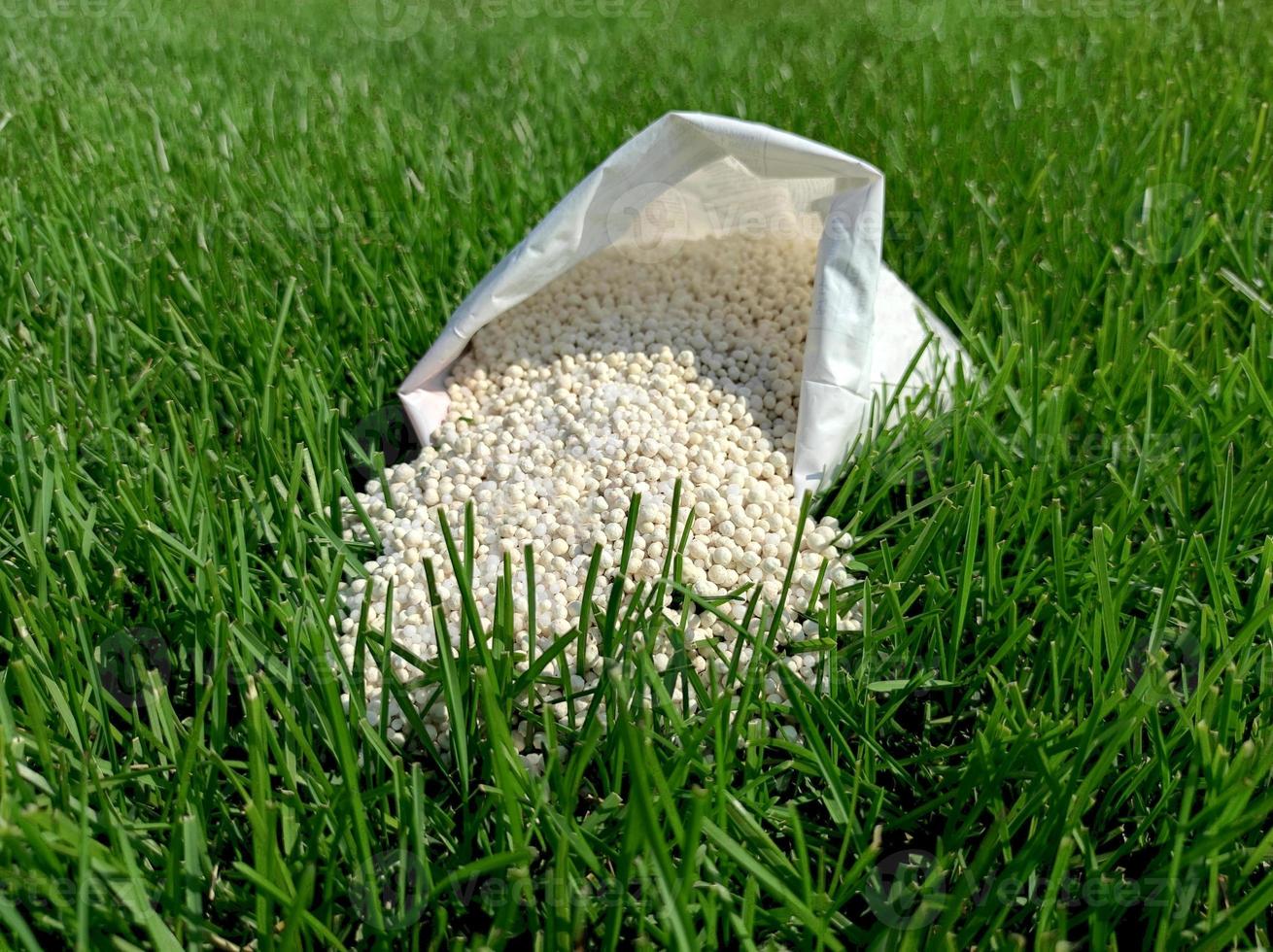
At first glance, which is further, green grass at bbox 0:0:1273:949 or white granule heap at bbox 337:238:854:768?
white granule heap at bbox 337:238:854:768

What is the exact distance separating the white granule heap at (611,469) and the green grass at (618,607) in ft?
0.25

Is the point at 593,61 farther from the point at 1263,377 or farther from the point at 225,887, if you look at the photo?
the point at 225,887

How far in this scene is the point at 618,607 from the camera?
108cm

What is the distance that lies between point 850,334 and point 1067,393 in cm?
33

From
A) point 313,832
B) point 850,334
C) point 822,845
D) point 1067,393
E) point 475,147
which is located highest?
point 475,147

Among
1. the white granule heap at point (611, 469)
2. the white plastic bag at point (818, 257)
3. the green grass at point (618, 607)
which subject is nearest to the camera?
the green grass at point (618, 607)

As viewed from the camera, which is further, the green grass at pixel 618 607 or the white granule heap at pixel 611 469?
the white granule heap at pixel 611 469

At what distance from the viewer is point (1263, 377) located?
160 cm

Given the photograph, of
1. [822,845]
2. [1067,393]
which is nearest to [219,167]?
[1067,393]

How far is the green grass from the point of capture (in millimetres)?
891

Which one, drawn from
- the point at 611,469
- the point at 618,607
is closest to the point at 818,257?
the point at 611,469

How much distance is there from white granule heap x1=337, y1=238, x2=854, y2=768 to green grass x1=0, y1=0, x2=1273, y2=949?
75mm

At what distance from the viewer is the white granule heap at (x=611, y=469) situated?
4.00ft

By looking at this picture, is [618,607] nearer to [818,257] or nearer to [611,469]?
[611,469]
